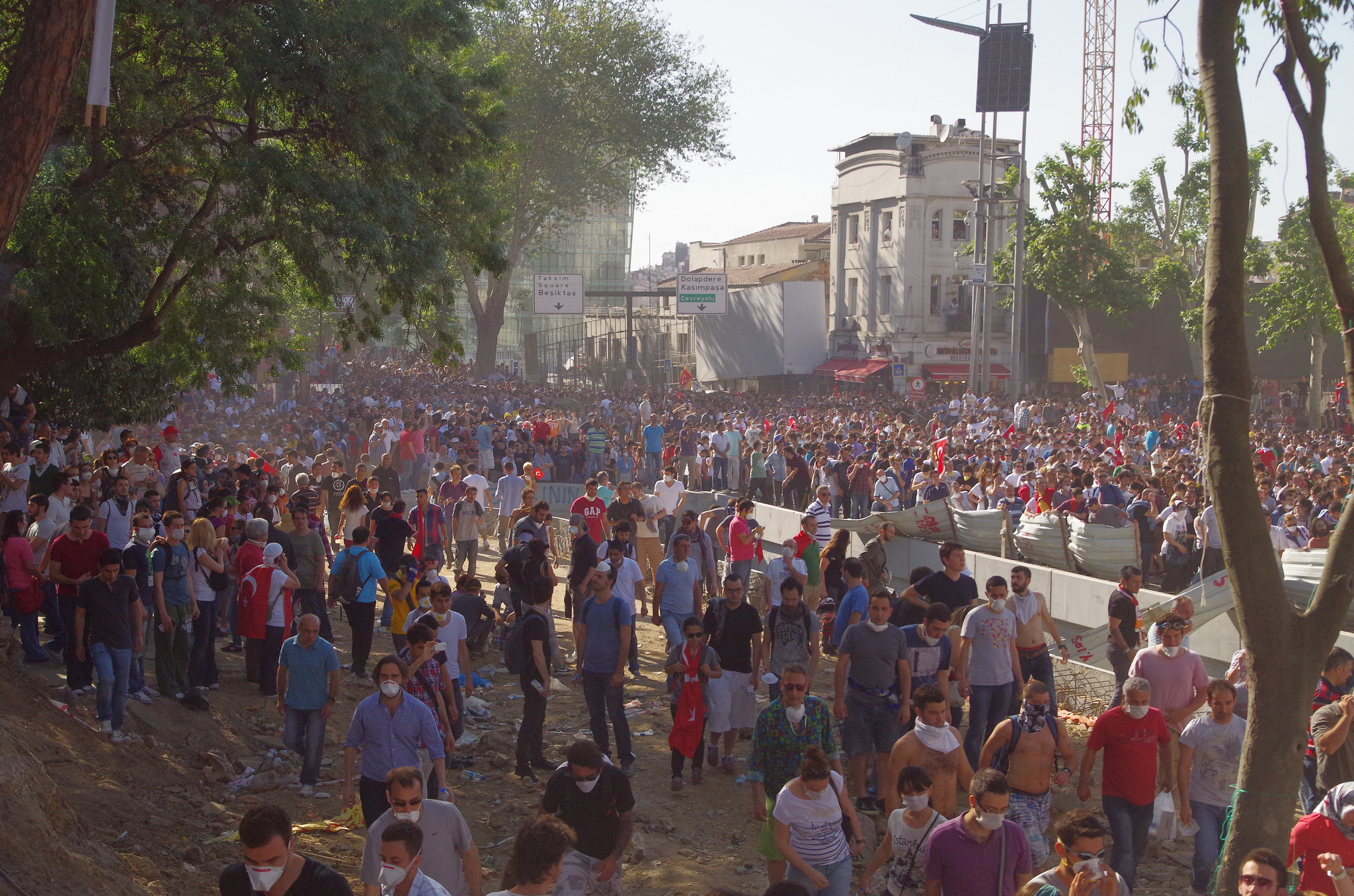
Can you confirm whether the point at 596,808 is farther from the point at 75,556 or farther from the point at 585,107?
the point at 585,107

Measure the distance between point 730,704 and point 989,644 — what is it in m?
2.05

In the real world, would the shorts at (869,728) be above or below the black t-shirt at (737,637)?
below

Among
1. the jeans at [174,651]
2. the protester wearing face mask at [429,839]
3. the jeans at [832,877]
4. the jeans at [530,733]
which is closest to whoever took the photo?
the protester wearing face mask at [429,839]

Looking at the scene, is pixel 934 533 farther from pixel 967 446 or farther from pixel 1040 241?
pixel 1040 241

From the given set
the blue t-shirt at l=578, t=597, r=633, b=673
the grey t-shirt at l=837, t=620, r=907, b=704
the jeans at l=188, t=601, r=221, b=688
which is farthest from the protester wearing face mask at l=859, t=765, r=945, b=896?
the jeans at l=188, t=601, r=221, b=688

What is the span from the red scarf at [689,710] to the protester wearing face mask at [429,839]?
350 centimetres

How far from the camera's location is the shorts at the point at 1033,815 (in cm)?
675

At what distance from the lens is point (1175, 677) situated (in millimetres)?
7816

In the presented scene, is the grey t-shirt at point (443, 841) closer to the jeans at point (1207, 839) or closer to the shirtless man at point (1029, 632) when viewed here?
the jeans at point (1207, 839)

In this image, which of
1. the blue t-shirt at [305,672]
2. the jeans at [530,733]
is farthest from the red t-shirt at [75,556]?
the jeans at [530,733]

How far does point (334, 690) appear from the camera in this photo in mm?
8492

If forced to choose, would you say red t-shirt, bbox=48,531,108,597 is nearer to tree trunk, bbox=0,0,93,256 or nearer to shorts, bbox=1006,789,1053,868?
tree trunk, bbox=0,0,93,256

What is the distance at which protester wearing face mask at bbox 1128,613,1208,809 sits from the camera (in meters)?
7.76

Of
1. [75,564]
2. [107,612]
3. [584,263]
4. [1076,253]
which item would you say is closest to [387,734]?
[107,612]
